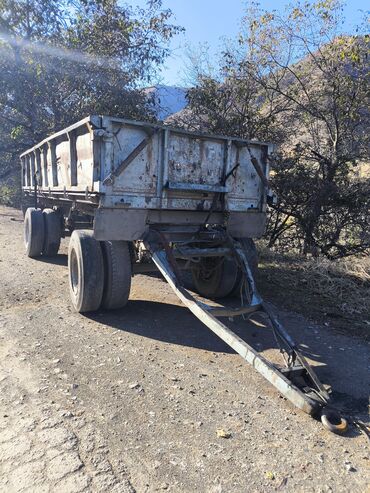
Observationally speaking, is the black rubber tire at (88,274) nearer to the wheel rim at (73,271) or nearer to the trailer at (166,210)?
the trailer at (166,210)

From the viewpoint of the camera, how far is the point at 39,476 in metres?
2.46

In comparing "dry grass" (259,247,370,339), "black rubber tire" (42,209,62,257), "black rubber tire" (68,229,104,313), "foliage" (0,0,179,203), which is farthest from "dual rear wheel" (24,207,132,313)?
"foliage" (0,0,179,203)

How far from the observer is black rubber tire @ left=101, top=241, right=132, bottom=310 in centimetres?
528

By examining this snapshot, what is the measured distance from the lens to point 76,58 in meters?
14.6

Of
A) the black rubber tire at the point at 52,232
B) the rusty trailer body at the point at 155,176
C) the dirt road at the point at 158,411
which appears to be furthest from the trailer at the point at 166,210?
the black rubber tire at the point at 52,232

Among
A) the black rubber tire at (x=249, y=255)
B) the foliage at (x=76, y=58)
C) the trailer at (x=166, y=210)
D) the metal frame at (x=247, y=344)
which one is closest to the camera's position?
the metal frame at (x=247, y=344)

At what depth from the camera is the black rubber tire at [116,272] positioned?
5.28 metres

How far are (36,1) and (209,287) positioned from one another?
48.7 ft

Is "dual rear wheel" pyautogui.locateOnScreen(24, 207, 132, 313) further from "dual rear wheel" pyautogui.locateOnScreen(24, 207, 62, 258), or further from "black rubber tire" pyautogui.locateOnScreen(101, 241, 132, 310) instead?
"dual rear wheel" pyautogui.locateOnScreen(24, 207, 62, 258)

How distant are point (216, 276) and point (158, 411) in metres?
3.16

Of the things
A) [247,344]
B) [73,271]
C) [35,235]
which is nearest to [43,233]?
[35,235]

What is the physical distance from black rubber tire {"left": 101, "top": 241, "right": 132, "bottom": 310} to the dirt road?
0.25m

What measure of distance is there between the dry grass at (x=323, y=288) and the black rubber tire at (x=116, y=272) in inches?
95.7

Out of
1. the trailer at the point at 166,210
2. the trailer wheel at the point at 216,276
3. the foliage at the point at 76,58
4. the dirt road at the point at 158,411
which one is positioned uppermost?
the foliage at the point at 76,58
